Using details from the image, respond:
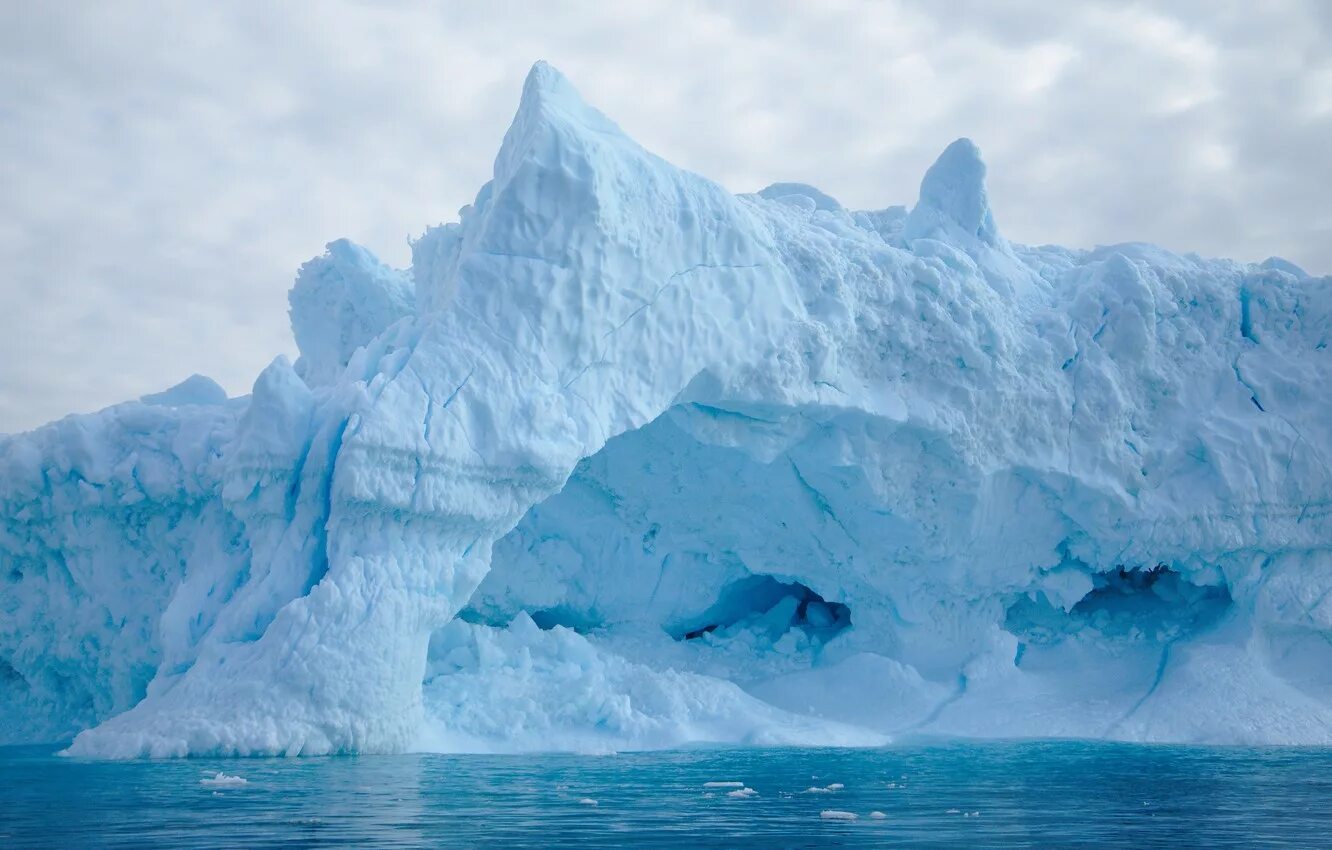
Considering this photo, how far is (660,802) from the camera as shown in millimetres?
7324

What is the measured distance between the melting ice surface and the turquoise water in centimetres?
175

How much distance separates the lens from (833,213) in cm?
1741

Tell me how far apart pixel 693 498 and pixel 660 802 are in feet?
29.1

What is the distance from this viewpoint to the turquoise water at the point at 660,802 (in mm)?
5648

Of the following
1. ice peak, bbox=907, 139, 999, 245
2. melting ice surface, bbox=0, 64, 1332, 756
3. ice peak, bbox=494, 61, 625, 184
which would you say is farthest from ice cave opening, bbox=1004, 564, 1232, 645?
ice peak, bbox=494, 61, 625, 184

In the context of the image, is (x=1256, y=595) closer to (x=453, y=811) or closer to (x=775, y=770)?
(x=775, y=770)

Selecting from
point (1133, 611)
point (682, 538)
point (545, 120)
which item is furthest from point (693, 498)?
point (1133, 611)

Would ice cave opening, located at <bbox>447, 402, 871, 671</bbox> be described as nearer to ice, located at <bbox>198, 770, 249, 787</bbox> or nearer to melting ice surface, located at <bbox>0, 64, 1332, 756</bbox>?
melting ice surface, located at <bbox>0, 64, 1332, 756</bbox>

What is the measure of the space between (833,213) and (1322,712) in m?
9.27

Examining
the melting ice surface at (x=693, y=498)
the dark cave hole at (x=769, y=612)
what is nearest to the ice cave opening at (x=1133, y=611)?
the melting ice surface at (x=693, y=498)

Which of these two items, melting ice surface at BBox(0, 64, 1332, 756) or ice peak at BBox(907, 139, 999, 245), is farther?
ice peak at BBox(907, 139, 999, 245)

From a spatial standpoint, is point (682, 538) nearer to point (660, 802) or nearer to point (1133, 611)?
point (1133, 611)

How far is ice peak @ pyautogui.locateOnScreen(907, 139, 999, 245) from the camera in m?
17.7

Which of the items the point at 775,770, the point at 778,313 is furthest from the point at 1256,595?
the point at 775,770
